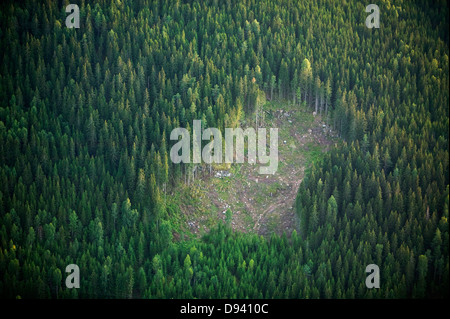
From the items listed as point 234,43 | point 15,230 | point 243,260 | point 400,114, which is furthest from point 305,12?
point 15,230

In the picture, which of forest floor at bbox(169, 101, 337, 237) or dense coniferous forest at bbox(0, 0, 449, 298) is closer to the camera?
dense coniferous forest at bbox(0, 0, 449, 298)

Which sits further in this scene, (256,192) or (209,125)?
(209,125)

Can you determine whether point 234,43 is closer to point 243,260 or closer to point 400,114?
point 400,114

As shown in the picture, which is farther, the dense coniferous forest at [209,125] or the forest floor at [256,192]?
the forest floor at [256,192]
